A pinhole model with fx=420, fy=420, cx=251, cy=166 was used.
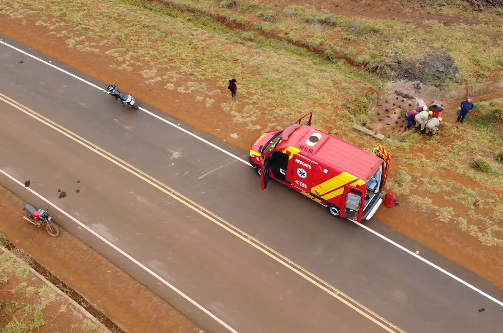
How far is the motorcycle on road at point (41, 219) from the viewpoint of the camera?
47.7ft

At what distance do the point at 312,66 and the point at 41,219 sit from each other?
16.1 metres

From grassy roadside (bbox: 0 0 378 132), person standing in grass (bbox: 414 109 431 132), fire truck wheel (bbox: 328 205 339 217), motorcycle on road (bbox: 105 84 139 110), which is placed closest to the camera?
fire truck wheel (bbox: 328 205 339 217)

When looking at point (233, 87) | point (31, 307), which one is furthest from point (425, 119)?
point (31, 307)

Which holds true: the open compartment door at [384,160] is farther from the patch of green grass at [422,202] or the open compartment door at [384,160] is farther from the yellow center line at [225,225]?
the yellow center line at [225,225]

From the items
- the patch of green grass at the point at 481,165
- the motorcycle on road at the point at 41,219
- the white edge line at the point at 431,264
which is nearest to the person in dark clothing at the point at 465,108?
the patch of green grass at the point at 481,165

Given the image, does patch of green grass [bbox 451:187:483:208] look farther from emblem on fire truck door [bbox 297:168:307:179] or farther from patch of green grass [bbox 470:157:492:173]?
emblem on fire truck door [bbox 297:168:307:179]

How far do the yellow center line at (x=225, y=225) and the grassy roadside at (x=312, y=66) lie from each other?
13.6 ft

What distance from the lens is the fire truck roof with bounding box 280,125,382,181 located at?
14.3 metres

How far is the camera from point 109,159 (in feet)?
57.8

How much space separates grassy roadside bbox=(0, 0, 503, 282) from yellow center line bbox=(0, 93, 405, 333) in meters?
4.16

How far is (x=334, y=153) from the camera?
14836mm

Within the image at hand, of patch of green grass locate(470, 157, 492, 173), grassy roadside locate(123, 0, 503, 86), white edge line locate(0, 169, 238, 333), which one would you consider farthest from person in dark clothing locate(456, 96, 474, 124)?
white edge line locate(0, 169, 238, 333)

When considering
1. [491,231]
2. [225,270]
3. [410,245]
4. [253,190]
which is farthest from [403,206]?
[225,270]

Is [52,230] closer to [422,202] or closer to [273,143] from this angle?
[273,143]
